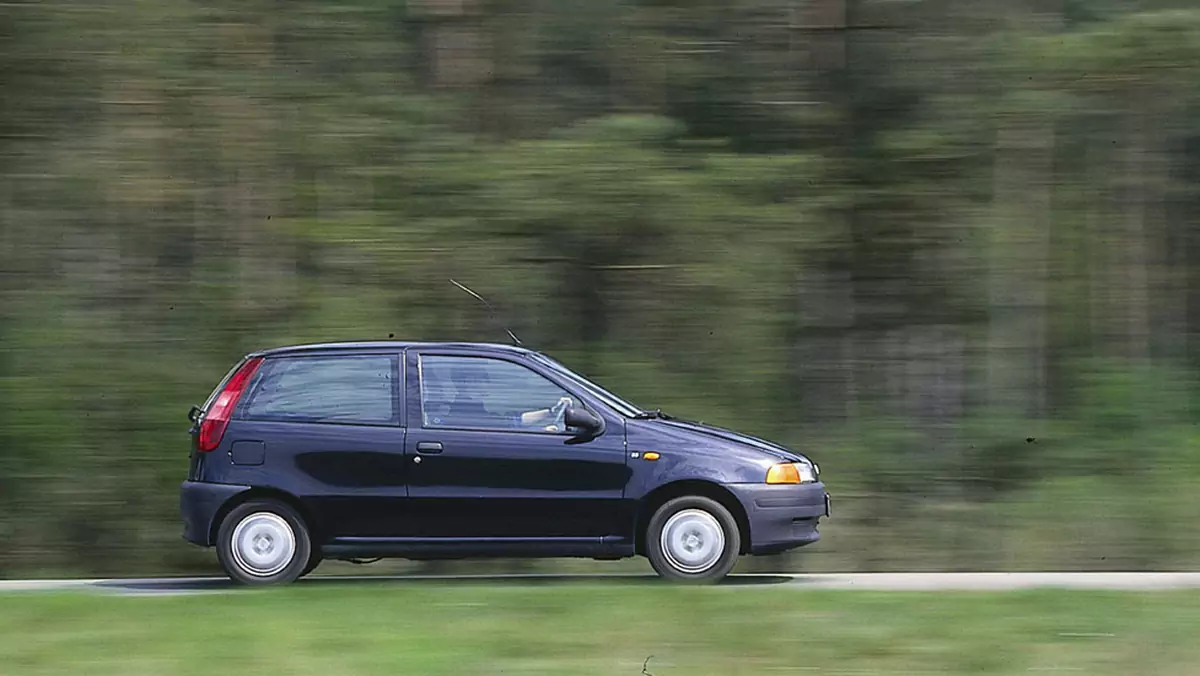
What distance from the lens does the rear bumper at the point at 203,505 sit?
10.0 m

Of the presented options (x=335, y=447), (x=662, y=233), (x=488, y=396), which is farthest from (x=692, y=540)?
(x=662, y=233)

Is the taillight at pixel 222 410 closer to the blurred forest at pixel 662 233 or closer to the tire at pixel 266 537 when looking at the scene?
the tire at pixel 266 537

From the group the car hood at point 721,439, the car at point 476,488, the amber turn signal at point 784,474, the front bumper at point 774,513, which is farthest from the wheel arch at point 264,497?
the amber turn signal at point 784,474

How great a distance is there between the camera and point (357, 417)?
1015 cm

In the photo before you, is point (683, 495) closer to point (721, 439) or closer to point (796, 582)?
point (721, 439)

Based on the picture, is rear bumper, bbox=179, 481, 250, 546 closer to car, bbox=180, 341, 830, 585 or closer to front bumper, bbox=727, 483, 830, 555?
car, bbox=180, 341, 830, 585

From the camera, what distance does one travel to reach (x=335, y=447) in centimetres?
1002

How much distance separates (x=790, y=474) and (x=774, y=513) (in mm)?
297

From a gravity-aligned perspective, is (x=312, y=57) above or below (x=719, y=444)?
above

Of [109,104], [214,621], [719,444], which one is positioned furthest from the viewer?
[109,104]

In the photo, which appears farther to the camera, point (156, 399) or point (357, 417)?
point (156, 399)

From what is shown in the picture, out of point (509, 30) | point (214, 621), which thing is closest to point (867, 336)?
point (509, 30)

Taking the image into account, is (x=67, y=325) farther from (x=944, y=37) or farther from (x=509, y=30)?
(x=944, y=37)

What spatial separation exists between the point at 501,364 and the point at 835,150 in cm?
583
